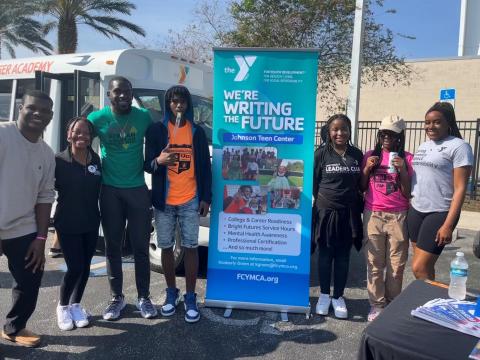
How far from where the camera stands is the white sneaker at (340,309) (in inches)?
161

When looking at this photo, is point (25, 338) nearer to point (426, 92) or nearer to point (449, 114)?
point (449, 114)

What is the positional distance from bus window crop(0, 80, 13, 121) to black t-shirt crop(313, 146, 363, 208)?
5.12 m

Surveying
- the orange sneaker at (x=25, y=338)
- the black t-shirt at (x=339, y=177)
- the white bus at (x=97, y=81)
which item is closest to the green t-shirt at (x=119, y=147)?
the white bus at (x=97, y=81)

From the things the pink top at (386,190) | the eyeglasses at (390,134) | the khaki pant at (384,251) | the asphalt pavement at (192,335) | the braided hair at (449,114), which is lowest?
the asphalt pavement at (192,335)

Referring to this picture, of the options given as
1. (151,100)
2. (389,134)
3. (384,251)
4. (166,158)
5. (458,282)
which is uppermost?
(151,100)

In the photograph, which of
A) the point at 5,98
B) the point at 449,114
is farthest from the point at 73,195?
the point at 5,98

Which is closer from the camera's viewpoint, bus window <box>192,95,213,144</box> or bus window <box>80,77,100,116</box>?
bus window <box>80,77,100,116</box>

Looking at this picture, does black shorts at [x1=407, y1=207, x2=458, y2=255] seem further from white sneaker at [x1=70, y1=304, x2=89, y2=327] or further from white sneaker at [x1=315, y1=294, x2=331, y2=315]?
white sneaker at [x1=70, y1=304, x2=89, y2=327]

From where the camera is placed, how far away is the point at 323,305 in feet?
13.7

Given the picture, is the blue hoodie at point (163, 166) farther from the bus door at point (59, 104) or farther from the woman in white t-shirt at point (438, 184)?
the bus door at point (59, 104)

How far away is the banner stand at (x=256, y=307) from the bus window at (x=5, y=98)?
4659 mm

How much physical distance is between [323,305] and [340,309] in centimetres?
16

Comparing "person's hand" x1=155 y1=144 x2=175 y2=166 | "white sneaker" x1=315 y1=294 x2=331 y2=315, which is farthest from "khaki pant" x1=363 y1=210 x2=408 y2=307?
"person's hand" x1=155 y1=144 x2=175 y2=166

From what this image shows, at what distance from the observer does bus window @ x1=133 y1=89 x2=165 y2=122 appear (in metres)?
5.57
